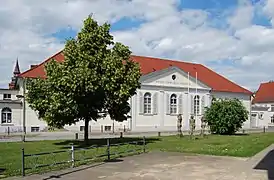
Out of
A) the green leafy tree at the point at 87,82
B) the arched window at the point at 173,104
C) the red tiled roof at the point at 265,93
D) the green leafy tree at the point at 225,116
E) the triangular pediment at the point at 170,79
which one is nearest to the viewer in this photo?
the green leafy tree at the point at 87,82

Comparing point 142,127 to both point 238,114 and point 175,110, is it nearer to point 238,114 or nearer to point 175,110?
point 175,110

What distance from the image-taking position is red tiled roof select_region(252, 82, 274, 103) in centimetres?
8831

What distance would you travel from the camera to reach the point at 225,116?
38.8 m

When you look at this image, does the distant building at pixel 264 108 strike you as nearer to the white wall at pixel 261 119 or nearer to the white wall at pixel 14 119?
the white wall at pixel 261 119

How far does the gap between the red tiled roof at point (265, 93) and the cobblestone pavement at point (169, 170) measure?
2968 inches

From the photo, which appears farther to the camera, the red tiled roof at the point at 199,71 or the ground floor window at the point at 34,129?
the red tiled roof at the point at 199,71

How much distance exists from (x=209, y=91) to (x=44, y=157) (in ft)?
151

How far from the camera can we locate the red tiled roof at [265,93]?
3477 inches

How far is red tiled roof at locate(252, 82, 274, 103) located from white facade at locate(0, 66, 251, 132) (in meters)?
33.8

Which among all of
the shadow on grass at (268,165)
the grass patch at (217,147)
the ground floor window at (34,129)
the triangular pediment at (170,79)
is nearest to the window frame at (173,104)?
the triangular pediment at (170,79)

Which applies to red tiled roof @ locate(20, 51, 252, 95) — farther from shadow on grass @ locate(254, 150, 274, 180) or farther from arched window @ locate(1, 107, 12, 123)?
shadow on grass @ locate(254, 150, 274, 180)

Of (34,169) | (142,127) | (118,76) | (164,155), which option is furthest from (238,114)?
(34,169)

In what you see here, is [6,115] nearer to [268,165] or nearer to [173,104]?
[173,104]

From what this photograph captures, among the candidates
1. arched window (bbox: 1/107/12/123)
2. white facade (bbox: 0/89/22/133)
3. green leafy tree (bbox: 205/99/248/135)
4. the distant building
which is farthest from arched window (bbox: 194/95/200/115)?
arched window (bbox: 1/107/12/123)
